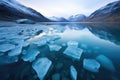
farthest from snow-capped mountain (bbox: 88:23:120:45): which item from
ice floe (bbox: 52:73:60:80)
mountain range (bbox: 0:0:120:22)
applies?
mountain range (bbox: 0:0:120:22)

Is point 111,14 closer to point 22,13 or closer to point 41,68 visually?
point 22,13

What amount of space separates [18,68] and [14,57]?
0.45 m

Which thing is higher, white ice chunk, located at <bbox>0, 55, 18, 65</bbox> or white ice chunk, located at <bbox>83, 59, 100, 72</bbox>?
white ice chunk, located at <bbox>0, 55, 18, 65</bbox>

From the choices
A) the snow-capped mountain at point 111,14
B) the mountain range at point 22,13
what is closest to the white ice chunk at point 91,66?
the mountain range at point 22,13

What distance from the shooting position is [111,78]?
3.95ft

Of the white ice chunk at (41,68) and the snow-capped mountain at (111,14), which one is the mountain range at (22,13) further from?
the white ice chunk at (41,68)

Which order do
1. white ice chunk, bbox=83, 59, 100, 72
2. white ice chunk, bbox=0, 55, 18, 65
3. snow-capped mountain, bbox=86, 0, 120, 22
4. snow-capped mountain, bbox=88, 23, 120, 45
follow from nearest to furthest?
white ice chunk, bbox=83, 59, 100, 72 < white ice chunk, bbox=0, 55, 18, 65 < snow-capped mountain, bbox=88, 23, 120, 45 < snow-capped mountain, bbox=86, 0, 120, 22

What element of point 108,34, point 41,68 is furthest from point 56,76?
point 108,34

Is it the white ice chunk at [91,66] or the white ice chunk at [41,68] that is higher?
the white ice chunk at [41,68]

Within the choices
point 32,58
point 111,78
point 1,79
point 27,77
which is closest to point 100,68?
point 111,78

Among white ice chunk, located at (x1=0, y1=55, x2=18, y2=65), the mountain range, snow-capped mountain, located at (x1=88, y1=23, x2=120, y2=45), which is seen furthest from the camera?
the mountain range

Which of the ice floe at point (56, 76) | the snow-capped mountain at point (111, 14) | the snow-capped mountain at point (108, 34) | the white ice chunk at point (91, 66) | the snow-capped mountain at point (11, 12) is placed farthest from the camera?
the snow-capped mountain at point (111, 14)

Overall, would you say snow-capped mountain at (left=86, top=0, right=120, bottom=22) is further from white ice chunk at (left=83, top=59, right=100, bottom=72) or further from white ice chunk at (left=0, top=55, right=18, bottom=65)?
white ice chunk at (left=0, top=55, right=18, bottom=65)

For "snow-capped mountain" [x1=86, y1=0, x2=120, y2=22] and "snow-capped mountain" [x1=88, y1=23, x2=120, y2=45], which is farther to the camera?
A: "snow-capped mountain" [x1=86, y1=0, x2=120, y2=22]
